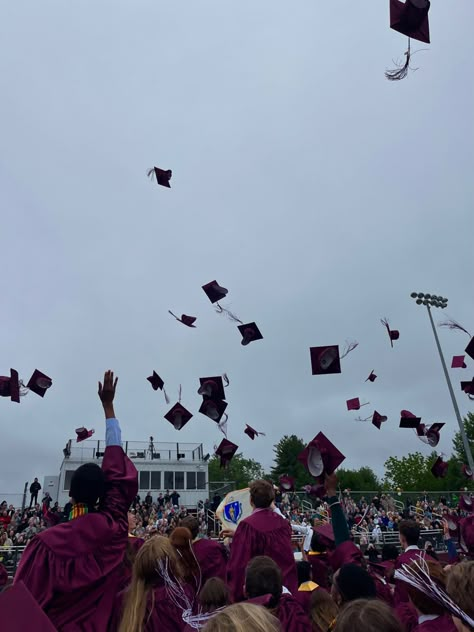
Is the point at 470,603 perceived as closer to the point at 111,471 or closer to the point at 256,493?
the point at 111,471

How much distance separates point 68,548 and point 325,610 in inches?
56.6

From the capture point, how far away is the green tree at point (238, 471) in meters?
77.2

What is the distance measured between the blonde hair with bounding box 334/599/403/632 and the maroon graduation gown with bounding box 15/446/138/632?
1.53m

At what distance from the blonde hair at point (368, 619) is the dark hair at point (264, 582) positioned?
120 centimetres

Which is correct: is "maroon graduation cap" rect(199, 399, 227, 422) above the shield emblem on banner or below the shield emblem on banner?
above

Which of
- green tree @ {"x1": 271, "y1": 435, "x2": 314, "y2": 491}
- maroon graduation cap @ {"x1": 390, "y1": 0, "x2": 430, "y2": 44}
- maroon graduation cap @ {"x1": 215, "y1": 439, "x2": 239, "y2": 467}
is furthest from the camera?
green tree @ {"x1": 271, "y1": 435, "x2": 314, "y2": 491}

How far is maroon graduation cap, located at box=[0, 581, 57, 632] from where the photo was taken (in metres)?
1.60

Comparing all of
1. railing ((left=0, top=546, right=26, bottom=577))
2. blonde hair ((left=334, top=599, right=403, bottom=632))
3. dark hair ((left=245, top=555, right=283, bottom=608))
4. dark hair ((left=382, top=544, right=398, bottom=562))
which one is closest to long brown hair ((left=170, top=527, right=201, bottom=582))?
dark hair ((left=245, top=555, right=283, bottom=608))

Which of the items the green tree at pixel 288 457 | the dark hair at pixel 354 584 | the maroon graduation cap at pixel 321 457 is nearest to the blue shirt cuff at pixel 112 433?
the dark hair at pixel 354 584

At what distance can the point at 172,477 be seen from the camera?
32562mm

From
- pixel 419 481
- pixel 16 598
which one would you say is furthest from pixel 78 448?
pixel 419 481

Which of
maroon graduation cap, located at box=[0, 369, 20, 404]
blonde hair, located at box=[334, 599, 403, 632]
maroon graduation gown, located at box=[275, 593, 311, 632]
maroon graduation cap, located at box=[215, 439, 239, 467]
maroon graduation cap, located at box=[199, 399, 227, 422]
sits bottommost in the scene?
maroon graduation gown, located at box=[275, 593, 311, 632]

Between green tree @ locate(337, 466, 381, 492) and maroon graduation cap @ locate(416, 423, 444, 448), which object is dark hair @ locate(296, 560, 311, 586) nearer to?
maroon graduation cap @ locate(416, 423, 444, 448)

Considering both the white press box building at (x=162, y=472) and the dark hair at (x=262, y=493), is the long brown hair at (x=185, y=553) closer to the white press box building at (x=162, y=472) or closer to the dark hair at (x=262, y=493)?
the dark hair at (x=262, y=493)
